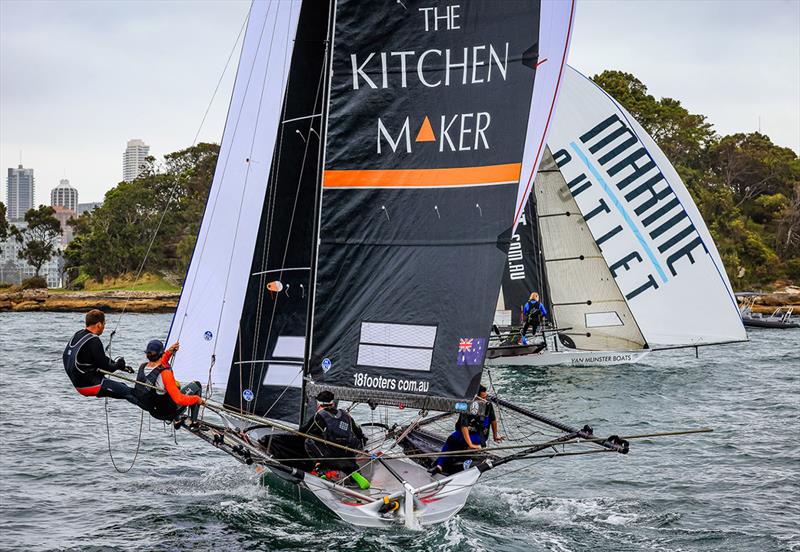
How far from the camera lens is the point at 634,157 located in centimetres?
2223

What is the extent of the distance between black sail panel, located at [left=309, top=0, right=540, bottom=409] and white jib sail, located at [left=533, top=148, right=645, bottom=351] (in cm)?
1384

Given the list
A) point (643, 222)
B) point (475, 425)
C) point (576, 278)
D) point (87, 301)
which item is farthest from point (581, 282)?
point (87, 301)

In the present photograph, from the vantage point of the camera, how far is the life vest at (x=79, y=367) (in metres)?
10.0

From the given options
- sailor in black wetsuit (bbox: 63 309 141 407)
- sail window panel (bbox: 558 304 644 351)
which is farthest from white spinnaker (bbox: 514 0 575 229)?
sail window panel (bbox: 558 304 644 351)

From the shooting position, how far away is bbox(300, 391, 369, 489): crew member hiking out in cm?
1001

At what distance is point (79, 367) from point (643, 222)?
50.1 feet

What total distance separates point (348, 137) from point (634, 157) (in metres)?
13.7

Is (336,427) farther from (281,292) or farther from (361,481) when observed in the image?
(281,292)

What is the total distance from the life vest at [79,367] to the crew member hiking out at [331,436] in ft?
7.45

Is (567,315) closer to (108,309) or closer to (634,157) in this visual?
(634,157)

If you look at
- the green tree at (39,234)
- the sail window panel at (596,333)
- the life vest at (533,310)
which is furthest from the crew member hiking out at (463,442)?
the green tree at (39,234)

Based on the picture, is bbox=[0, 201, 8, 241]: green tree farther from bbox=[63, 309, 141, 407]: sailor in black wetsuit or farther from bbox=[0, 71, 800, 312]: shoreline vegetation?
bbox=[63, 309, 141, 407]: sailor in black wetsuit

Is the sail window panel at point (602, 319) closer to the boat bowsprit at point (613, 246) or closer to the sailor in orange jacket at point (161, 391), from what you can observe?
the boat bowsprit at point (613, 246)

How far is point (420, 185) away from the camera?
9891 millimetres
